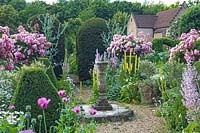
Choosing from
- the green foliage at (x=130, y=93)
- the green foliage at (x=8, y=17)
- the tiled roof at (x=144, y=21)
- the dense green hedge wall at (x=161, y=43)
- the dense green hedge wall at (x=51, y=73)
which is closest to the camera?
the dense green hedge wall at (x=51, y=73)

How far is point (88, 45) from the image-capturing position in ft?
46.5

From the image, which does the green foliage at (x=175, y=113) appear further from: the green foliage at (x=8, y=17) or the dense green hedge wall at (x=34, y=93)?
the green foliage at (x=8, y=17)

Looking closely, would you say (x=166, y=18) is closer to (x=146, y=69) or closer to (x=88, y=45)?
(x=88, y=45)

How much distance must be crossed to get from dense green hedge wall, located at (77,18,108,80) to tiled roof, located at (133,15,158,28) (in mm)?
31764

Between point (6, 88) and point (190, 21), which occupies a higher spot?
point (190, 21)

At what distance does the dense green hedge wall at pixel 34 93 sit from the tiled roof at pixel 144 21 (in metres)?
40.9

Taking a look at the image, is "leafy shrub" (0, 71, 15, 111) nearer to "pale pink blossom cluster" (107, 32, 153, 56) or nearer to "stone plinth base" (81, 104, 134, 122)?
"stone plinth base" (81, 104, 134, 122)

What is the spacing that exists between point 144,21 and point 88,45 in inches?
1294

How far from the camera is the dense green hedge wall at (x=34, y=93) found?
5.15 meters

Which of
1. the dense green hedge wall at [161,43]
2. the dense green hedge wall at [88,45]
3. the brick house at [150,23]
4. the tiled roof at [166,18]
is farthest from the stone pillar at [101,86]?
the brick house at [150,23]

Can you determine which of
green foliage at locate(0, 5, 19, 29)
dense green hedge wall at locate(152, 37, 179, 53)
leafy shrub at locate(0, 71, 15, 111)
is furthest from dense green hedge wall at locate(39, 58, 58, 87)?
green foliage at locate(0, 5, 19, 29)

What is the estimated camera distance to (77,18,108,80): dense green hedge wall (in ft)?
46.5

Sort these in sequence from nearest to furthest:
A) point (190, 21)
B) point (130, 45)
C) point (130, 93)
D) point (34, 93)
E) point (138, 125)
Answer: point (34, 93) → point (138, 125) → point (130, 93) → point (130, 45) → point (190, 21)

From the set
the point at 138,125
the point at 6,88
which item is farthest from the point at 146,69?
the point at 6,88
